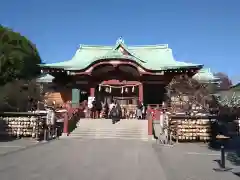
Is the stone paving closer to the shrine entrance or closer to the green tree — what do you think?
the shrine entrance

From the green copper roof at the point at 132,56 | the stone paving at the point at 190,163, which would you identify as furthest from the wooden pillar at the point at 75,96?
the stone paving at the point at 190,163

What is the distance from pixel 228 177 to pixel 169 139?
24.7ft

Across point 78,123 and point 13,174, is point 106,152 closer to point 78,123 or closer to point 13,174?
point 13,174

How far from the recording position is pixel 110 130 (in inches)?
694

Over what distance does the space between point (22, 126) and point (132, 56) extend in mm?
11550

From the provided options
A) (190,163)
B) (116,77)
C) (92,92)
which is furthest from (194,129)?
(92,92)

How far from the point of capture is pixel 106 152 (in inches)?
446

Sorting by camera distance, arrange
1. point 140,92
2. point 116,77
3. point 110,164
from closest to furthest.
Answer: point 110,164 → point 140,92 → point 116,77

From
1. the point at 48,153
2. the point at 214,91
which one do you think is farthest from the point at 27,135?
the point at 214,91

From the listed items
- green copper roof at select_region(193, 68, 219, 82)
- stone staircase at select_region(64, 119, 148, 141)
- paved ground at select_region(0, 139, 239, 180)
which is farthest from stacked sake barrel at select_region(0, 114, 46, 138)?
green copper roof at select_region(193, 68, 219, 82)

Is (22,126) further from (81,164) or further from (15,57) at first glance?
(15,57)

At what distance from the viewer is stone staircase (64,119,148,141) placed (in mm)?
16672

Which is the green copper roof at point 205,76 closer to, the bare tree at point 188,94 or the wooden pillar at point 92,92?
the bare tree at point 188,94

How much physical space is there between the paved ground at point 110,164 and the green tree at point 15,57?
1892cm
